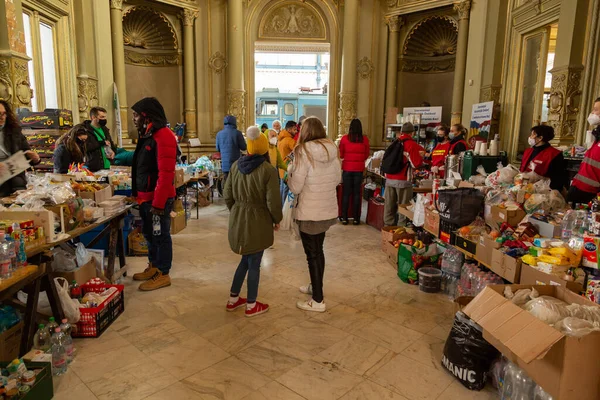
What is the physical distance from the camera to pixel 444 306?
356cm

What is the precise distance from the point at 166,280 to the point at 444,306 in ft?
8.49

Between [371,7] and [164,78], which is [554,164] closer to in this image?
[371,7]

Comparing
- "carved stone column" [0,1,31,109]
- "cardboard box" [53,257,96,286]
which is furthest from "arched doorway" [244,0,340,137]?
"cardboard box" [53,257,96,286]

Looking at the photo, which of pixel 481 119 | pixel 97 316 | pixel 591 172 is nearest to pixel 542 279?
pixel 591 172

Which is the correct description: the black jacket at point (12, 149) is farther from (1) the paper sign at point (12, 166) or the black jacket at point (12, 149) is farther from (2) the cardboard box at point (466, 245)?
(2) the cardboard box at point (466, 245)

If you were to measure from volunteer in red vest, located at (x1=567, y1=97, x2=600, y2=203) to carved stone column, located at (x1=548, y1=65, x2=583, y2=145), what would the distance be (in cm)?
222

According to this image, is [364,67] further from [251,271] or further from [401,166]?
[251,271]

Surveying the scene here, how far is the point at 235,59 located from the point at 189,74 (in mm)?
1216

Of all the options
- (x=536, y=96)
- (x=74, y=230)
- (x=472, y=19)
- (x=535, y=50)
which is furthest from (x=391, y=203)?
(x=472, y=19)

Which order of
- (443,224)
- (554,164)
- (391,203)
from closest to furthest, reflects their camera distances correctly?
1. (443,224)
2. (554,164)
3. (391,203)

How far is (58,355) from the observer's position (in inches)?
99.0

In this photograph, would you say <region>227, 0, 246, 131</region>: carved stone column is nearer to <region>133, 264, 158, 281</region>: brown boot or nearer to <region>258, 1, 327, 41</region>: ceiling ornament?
<region>258, 1, 327, 41</region>: ceiling ornament

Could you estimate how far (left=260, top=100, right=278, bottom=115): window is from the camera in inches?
518

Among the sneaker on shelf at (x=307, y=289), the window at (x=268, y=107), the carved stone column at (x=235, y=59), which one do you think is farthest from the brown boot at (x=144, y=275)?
the window at (x=268, y=107)
